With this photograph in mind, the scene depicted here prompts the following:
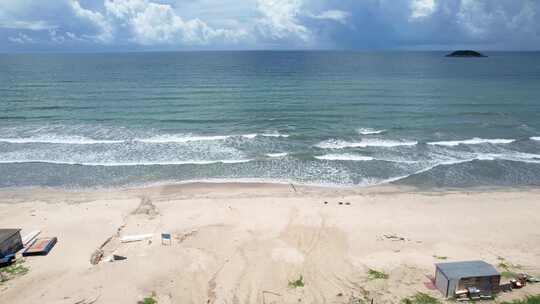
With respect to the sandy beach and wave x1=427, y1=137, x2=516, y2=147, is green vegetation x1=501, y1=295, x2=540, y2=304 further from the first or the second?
wave x1=427, y1=137, x2=516, y2=147

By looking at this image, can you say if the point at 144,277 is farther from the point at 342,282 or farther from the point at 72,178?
the point at 72,178

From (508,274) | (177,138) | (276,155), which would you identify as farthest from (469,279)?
(177,138)

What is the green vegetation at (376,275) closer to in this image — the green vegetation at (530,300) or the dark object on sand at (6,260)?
the green vegetation at (530,300)

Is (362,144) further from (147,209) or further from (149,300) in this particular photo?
(149,300)

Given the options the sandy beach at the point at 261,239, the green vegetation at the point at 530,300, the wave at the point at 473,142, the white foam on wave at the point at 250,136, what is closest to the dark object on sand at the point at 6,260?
the sandy beach at the point at 261,239

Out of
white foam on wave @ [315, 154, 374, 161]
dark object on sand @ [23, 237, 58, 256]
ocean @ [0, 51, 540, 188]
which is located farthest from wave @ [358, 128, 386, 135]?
dark object on sand @ [23, 237, 58, 256]
